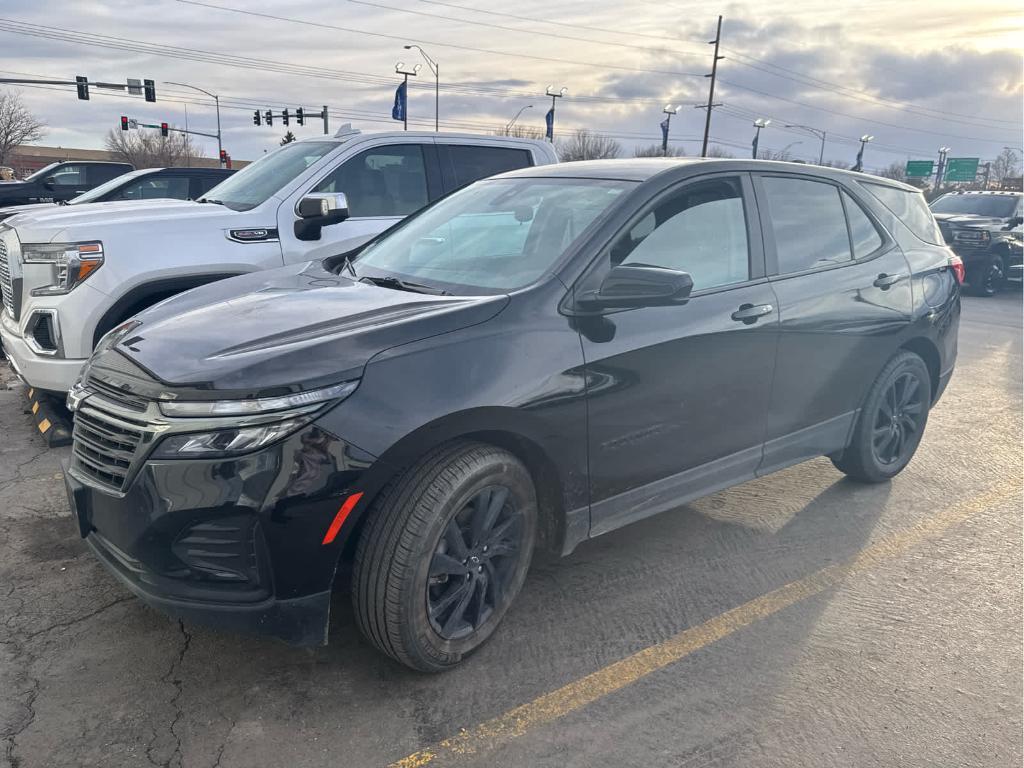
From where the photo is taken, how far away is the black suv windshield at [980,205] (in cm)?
1523

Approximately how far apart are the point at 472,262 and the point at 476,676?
167cm

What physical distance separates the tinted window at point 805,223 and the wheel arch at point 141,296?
315cm

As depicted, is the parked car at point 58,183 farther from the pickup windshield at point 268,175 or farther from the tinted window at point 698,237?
the tinted window at point 698,237

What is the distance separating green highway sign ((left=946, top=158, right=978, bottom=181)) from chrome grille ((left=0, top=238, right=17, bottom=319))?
69950 millimetres

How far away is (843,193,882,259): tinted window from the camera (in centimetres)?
426

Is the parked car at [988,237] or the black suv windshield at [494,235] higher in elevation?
the black suv windshield at [494,235]

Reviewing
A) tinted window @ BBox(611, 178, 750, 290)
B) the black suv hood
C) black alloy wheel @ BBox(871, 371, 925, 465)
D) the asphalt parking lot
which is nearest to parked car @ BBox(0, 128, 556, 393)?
the asphalt parking lot

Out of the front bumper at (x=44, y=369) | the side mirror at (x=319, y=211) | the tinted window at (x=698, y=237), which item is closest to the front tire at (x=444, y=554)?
the tinted window at (x=698, y=237)

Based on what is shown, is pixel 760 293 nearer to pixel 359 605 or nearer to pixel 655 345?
pixel 655 345

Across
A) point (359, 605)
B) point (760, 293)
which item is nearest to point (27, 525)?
point (359, 605)

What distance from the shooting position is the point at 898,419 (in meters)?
4.68

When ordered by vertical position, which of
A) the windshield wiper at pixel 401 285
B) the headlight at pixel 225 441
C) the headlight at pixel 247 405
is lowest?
the headlight at pixel 225 441

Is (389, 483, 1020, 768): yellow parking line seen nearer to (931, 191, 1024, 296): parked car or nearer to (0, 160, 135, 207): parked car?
(931, 191, 1024, 296): parked car

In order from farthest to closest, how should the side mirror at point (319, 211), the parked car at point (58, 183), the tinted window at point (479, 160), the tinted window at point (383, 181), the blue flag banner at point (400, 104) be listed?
the blue flag banner at point (400, 104)
the parked car at point (58, 183)
the tinted window at point (479, 160)
the tinted window at point (383, 181)
the side mirror at point (319, 211)
